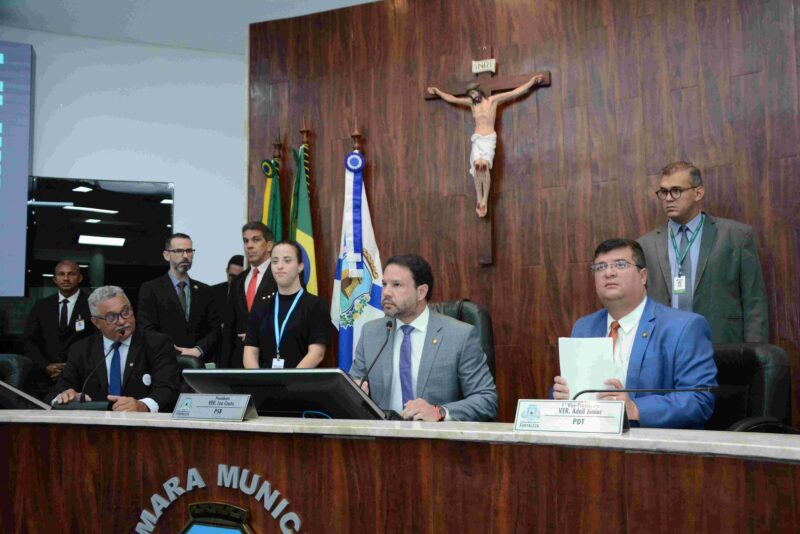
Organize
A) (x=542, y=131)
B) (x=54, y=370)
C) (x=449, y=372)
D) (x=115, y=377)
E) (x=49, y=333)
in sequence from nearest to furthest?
(x=449, y=372) → (x=115, y=377) → (x=54, y=370) → (x=542, y=131) → (x=49, y=333)

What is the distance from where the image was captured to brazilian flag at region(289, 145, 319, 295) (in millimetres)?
5051

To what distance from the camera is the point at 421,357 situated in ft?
8.83

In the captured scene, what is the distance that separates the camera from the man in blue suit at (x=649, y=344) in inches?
86.4

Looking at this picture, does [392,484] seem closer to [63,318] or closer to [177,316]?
[177,316]

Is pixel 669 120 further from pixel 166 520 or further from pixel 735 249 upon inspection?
pixel 166 520

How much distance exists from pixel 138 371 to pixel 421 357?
120 cm

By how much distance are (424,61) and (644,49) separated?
131 centimetres

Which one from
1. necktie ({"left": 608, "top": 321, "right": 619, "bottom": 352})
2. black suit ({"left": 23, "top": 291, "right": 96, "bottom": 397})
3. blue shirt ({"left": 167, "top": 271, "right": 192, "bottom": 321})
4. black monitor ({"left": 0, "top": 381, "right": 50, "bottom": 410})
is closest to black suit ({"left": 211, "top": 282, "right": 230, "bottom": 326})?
blue shirt ({"left": 167, "top": 271, "right": 192, "bottom": 321})

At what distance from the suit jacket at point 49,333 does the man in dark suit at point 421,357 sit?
258 centimetres

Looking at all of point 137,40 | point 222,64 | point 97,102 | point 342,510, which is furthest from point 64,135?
point 342,510

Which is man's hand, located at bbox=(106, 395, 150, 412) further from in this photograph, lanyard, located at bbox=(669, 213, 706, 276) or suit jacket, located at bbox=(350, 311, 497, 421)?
lanyard, located at bbox=(669, 213, 706, 276)

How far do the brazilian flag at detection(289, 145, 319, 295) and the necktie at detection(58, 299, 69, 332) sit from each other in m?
1.39

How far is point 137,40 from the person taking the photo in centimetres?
641

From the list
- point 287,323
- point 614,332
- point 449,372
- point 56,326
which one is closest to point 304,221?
point 56,326
